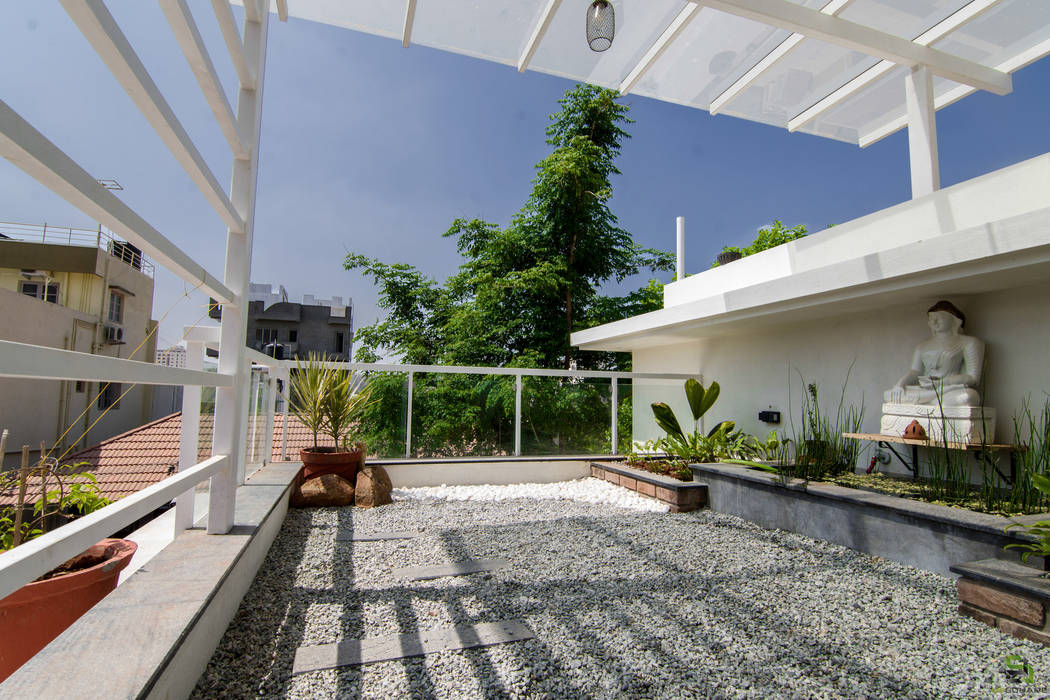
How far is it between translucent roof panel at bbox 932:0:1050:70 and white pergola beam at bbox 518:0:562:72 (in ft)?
12.7

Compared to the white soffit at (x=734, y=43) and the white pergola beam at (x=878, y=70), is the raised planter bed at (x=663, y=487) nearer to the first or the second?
the white soffit at (x=734, y=43)

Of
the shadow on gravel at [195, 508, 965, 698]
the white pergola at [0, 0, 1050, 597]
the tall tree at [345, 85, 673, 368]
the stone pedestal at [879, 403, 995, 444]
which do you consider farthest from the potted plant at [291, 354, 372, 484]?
the tall tree at [345, 85, 673, 368]

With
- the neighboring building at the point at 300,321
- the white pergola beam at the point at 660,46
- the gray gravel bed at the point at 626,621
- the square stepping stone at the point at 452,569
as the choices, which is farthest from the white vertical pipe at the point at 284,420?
the neighboring building at the point at 300,321

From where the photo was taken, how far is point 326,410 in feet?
18.6

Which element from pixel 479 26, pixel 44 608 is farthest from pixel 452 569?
pixel 479 26

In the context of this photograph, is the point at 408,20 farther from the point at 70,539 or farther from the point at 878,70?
the point at 70,539

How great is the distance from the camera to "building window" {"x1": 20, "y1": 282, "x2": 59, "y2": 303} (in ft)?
8.03

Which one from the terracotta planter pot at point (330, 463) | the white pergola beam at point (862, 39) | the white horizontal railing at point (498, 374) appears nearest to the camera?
the white pergola beam at point (862, 39)

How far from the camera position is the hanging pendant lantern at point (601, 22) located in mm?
4066

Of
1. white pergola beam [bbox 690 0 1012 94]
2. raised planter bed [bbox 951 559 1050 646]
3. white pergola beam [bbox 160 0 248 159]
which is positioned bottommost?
raised planter bed [bbox 951 559 1050 646]

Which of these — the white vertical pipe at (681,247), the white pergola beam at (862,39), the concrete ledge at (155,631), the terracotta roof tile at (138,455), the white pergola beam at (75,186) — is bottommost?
the concrete ledge at (155,631)

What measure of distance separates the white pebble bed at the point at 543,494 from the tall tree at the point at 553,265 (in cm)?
788

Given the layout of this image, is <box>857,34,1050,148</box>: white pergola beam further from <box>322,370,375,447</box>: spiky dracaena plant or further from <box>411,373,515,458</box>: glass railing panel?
<box>322,370,375,447</box>: spiky dracaena plant

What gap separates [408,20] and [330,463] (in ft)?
14.6
